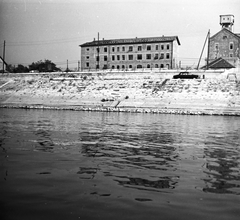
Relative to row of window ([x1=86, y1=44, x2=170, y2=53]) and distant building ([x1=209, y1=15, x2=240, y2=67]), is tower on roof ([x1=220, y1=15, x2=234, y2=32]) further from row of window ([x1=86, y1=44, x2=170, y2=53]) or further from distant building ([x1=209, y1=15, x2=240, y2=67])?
row of window ([x1=86, y1=44, x2=170, y2=53])

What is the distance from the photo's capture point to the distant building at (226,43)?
84.2 m

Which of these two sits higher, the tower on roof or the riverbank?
the tower on roof

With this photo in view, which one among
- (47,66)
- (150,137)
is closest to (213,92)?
(150,137)

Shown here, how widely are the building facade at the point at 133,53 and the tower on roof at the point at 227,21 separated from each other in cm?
1360

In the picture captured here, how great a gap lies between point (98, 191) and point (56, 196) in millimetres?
932

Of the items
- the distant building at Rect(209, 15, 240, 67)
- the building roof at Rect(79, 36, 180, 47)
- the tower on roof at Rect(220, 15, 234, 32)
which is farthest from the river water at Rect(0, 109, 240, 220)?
the tower on roof at Rect(220, 15, 234, 32)

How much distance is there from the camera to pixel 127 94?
45906 millimetres

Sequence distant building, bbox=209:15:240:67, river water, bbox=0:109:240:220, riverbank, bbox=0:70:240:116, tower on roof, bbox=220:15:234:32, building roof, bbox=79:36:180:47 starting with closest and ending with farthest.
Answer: river water, bbox=0:109:240:220
riverbank, bbox=0:70:240:116
building roof, bbox=79:36:180:47
distant building, bbox=209:15:240:67
tower on roof, bbox=220:15:234:32

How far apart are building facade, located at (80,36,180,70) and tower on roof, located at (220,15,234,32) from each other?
535 inches

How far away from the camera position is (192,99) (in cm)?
4097

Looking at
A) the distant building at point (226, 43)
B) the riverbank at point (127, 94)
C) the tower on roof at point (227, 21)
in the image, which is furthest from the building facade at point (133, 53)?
the riverbank at point (127, 94)

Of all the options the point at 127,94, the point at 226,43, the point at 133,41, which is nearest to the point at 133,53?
the point at 133,41

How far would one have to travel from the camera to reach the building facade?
8344 centimetres

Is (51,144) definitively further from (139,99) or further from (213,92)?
(213,92)
